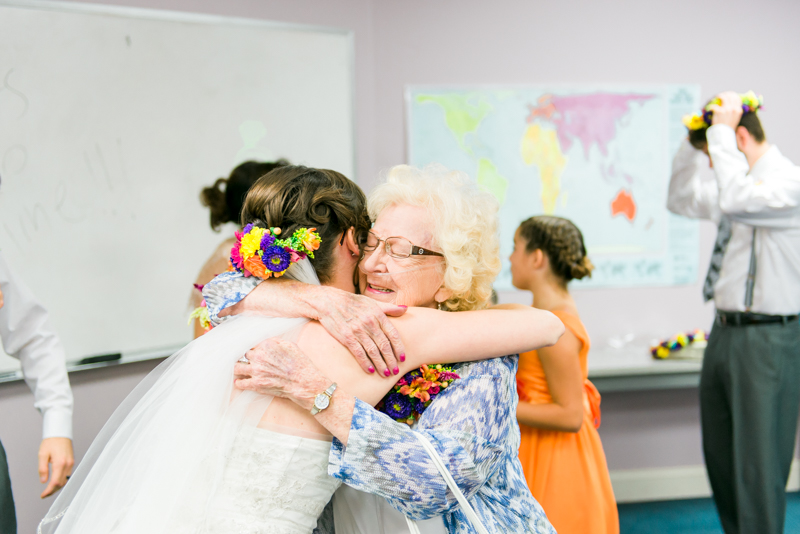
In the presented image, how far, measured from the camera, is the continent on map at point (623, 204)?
360 centimetres

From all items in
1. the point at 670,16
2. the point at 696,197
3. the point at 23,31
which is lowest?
the point at 696,197

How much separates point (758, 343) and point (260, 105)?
271cm

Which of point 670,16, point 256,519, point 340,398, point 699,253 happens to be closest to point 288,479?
point 256,519

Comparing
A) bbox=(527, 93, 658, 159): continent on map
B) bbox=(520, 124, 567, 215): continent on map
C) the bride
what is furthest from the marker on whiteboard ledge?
bbox=(527, 93, 658, 159): continent on map

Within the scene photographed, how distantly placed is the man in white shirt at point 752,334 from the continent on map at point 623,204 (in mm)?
854

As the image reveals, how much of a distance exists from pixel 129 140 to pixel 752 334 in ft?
10.0

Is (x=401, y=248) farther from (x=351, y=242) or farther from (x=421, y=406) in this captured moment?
(x=421, y=406)

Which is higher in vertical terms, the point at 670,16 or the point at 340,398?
the point at 670,16

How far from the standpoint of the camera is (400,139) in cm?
347

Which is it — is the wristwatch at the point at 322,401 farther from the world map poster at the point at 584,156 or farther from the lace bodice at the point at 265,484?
the world map poster at the point at 584,156

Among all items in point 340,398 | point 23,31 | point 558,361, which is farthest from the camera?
point 23,31

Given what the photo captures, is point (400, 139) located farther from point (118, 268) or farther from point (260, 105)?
point (118, 268)

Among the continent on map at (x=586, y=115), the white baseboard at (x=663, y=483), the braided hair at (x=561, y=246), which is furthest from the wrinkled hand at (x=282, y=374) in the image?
the white baseboard at (x=663, y=483)

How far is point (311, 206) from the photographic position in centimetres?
122
